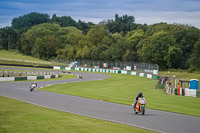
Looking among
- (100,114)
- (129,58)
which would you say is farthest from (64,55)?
(100,114)

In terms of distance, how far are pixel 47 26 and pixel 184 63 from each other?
9759 cm

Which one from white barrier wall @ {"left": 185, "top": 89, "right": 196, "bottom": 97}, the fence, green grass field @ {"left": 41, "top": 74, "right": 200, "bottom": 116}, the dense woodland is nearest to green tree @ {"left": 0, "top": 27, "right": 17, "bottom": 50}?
the dense woodland

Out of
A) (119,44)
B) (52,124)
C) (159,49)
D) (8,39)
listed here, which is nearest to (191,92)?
(52,124)

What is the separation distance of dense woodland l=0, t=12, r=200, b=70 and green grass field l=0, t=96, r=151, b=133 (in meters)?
67.1

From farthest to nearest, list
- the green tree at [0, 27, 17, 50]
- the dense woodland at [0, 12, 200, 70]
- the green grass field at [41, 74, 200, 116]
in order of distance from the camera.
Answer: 1. the green tree at [0, 27, 17, 50]
2. the dense woodland at [0, 12, 200, 70]
3. the green grass field at [41, 74, 200, 116]

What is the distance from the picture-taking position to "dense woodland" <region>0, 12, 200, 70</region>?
87.2 m

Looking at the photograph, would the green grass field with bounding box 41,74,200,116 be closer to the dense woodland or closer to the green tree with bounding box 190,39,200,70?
the green tree with bounding box 190,39,200,70

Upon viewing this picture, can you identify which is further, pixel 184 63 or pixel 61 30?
pixel 61 30

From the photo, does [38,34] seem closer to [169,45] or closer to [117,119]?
[169,45]

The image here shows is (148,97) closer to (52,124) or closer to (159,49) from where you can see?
(52,124)

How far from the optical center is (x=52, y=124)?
13.4 meters

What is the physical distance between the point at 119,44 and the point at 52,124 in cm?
9535

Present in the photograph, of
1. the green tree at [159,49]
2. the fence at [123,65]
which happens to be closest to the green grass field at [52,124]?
the fence at [123,65]

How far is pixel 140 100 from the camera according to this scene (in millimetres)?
16547
